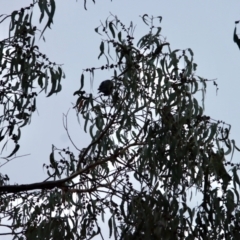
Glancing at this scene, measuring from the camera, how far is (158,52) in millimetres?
3418

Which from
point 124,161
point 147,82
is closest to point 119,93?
point 147,82

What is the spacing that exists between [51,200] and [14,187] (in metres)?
0.23

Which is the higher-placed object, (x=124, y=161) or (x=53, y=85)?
(x=53, y=85)

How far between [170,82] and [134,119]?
0.99ft

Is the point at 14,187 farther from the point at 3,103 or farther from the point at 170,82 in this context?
the point at 170,82

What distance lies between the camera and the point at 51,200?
131 inches

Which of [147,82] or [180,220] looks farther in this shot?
[147,82]

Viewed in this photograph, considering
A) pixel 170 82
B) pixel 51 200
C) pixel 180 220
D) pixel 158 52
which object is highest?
pixel 158 52

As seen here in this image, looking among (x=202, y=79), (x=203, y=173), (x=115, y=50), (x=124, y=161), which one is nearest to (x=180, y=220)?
(x=203, y=173)

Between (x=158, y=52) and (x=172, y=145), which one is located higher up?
(x=158, y=52)

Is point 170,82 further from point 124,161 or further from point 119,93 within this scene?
point 124,161

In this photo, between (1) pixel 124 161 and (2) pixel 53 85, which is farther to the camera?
(1) pixel 124 161

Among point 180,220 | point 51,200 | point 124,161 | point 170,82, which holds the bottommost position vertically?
point 180,220

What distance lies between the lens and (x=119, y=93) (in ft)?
11.3
